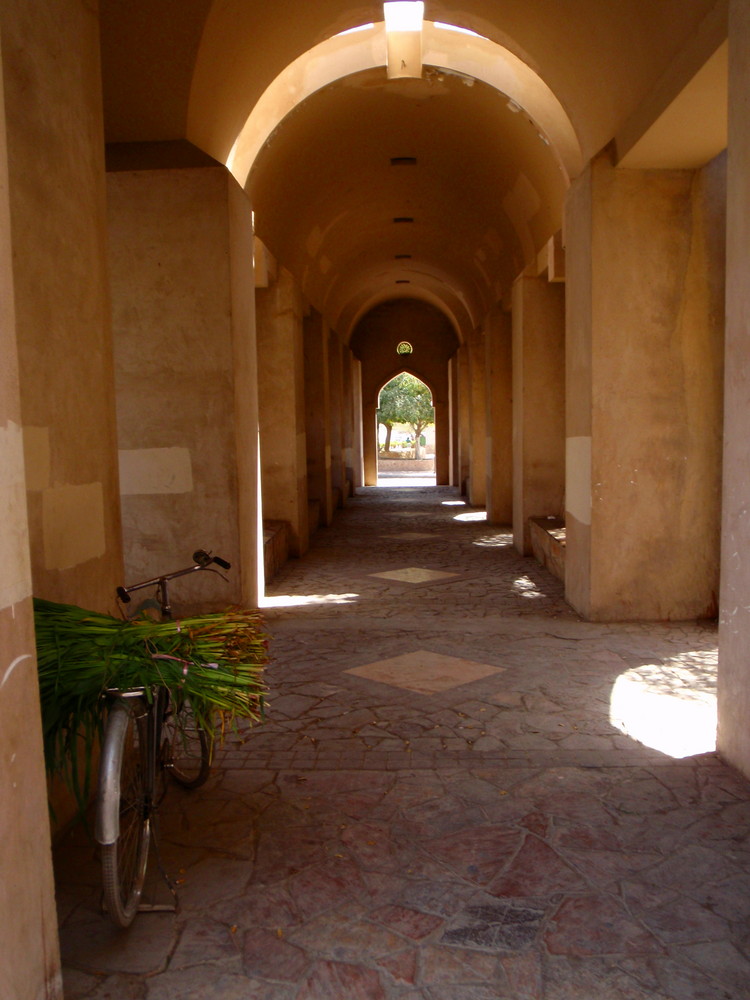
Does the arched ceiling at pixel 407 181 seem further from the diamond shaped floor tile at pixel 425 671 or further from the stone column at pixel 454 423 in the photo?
the stone column at pixel 454 423

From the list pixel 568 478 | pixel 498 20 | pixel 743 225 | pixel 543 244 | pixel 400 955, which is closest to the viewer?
pixel 400 955

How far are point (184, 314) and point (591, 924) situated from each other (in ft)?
17.9

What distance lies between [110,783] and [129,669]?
34cm

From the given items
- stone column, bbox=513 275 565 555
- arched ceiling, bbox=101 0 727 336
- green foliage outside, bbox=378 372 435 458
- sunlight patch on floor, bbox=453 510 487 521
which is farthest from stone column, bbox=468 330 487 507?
green foliage outside, bbox=378 372 435 458

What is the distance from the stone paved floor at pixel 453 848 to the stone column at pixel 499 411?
7818 mm

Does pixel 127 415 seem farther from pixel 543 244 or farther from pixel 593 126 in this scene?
pixel 543 244

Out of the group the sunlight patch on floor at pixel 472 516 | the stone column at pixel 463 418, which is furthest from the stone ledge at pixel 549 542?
the stone column at pixel 463 418

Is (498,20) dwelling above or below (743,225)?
above

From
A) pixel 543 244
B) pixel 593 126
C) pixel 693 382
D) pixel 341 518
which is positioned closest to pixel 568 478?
pixel 693 382

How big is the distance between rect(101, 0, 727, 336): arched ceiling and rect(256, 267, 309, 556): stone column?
2.16ft

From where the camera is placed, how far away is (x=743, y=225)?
3.58 meters

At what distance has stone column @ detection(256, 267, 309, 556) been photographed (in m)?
10.5

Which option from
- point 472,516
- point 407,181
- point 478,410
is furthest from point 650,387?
point 478,410

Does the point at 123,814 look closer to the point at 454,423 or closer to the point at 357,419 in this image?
the point at 454,423
